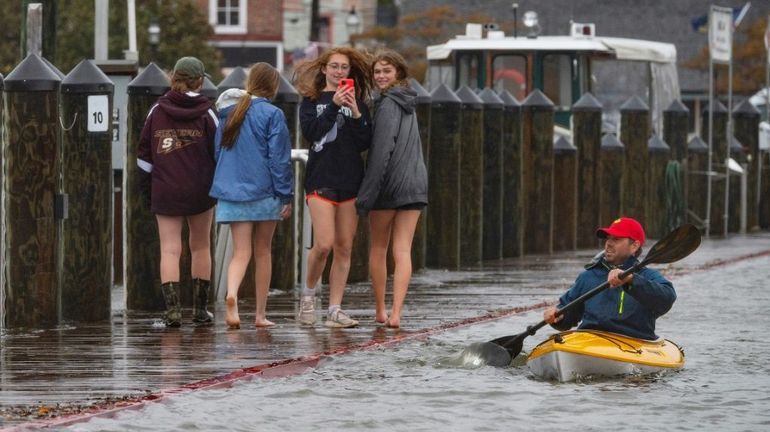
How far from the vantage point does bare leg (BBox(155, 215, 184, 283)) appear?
46.8 ft

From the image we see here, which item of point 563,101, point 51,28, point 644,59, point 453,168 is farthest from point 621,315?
point 644,59

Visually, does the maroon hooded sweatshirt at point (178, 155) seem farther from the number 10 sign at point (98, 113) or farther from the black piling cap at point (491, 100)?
the black piling cap at point (491, 100)

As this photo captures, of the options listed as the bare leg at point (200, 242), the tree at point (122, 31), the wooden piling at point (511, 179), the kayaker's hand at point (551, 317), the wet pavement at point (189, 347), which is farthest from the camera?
the tree at point (122, 31)

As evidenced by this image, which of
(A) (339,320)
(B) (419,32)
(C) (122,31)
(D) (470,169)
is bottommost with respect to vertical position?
(A) (339,320)

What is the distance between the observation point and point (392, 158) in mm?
14086

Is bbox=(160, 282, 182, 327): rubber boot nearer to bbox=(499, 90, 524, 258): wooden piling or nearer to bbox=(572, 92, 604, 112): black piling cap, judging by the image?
bbox=(499, 90, 524, 258): wooden piling

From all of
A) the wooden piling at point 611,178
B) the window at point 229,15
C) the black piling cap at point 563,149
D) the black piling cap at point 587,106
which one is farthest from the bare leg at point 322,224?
the window at point 229,15

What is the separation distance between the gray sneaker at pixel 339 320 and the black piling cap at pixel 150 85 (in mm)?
2282

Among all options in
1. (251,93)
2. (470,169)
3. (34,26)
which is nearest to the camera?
(251,93)

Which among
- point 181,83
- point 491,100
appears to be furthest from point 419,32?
point 181,83

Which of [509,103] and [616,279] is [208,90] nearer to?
[616,279]

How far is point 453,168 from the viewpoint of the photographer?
2012 centimetres

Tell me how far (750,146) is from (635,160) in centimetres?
595

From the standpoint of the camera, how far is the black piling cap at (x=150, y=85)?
15.3 metres
